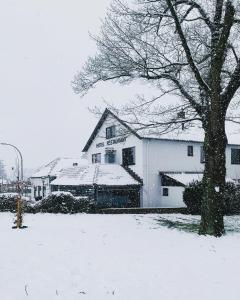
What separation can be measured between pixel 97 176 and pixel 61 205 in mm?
11474

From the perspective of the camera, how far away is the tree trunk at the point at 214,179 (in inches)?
603

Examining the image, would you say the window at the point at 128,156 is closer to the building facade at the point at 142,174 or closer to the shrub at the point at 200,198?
the building facade at the point at 142,174

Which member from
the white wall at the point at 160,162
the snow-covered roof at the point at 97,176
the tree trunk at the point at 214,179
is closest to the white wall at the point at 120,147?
the white wall at the point at 160,162

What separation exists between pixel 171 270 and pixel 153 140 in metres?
26.6

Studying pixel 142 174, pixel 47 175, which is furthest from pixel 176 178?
pixel 47 175

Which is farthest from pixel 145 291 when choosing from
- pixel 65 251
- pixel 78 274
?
pixel 65 251

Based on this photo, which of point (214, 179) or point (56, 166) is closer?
point (214, 179)

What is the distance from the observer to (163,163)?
36406 millimetres

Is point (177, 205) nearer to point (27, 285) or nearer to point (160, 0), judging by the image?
point (160, 0)

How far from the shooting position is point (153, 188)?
35969 millimetres

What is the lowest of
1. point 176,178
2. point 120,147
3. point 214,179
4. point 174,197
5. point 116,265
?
point 116,265

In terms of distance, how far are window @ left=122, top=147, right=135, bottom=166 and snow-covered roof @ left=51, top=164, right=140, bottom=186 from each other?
0.77 m

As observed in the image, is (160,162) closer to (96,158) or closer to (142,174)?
(142,174)

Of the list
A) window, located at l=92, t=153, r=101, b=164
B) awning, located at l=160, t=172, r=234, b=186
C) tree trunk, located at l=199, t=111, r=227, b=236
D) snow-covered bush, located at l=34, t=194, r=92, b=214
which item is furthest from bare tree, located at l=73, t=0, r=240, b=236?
window, located at l=92, t=153, r=101, b=164
